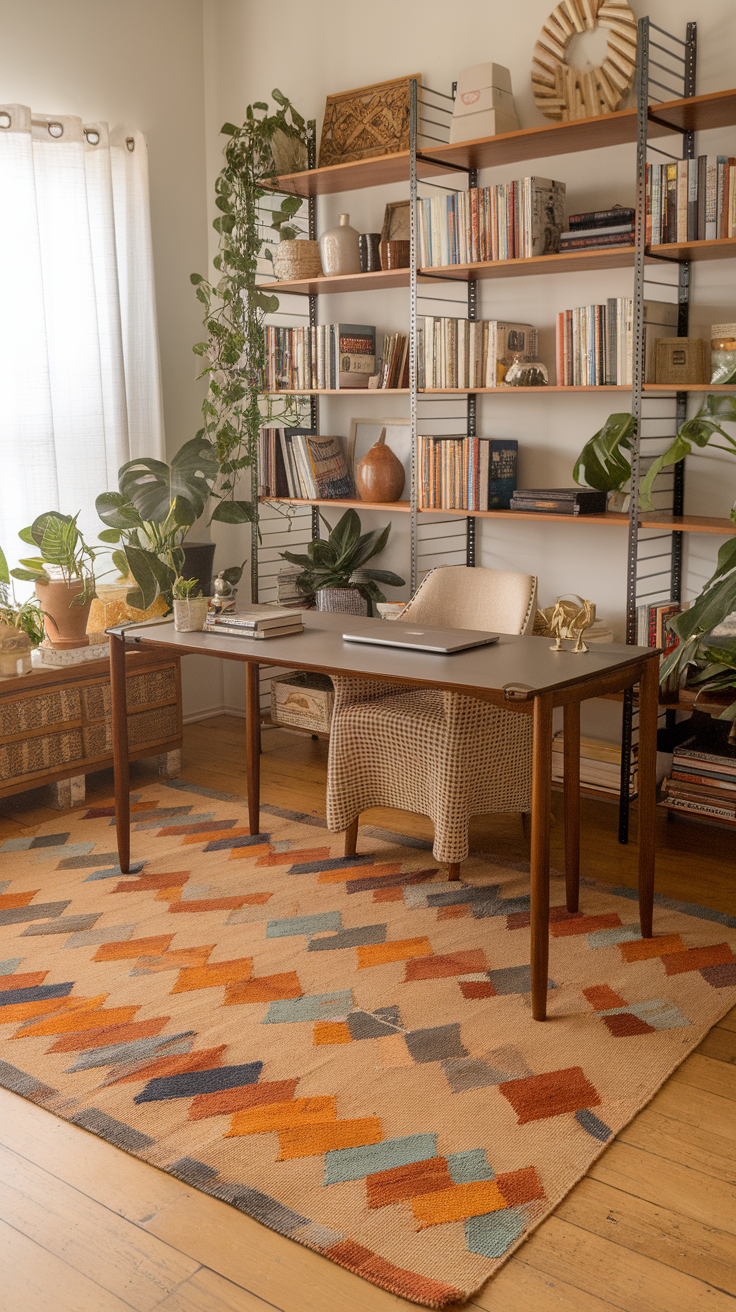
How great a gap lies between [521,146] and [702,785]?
2.07 metres

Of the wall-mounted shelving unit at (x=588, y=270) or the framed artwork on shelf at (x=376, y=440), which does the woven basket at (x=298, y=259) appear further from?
the framed artwork on shelf at (x=376, y=440)

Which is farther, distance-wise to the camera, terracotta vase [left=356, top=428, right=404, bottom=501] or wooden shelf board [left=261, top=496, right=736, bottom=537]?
terracotta vase [left=356, top=428, right=404, bottom=501]

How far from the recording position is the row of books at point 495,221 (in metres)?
3.39

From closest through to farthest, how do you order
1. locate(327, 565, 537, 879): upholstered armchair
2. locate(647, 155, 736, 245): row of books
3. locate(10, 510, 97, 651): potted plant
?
1. locate(327, 565, 537, 879): upholstered armchair
2. locate(647, 155, 736, 245): row of books
3. locate(10, 510, 97, 651): potted plant

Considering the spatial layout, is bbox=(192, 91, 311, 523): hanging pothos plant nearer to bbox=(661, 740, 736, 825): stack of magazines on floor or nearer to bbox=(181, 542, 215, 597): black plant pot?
bbox=(181, 542, 215, 597): black plant pot

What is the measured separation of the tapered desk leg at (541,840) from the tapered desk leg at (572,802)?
1.27ft

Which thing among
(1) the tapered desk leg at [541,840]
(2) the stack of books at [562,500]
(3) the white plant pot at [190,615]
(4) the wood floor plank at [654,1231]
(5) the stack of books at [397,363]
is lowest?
(4) the wood floor plank at [654,1231]

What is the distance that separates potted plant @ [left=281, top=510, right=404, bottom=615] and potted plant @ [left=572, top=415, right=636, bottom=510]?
1021 mm

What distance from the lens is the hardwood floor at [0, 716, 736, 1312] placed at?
5.12ft

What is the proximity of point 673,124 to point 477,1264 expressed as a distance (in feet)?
9.90

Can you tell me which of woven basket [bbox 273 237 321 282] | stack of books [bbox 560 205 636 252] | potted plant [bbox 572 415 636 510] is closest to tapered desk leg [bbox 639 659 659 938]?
potted plant [bbox 572 415 636 510]

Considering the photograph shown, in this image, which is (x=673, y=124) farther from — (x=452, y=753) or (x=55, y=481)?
(x=55, y=481)

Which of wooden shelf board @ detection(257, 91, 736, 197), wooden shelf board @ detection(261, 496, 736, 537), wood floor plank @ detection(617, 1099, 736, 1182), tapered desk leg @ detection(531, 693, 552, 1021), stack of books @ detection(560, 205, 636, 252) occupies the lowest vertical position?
wood floor plank @ detection(617, 1099, 736, 1182)

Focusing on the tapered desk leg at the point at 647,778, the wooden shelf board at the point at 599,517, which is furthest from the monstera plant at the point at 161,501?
the tapered desk leg at the point at 647,778
